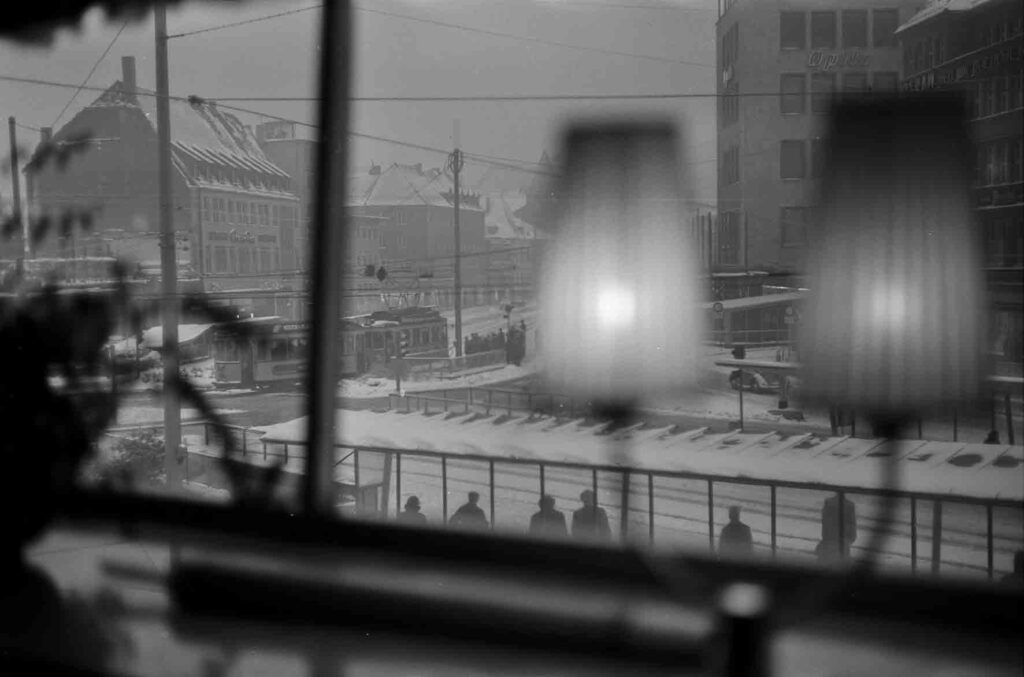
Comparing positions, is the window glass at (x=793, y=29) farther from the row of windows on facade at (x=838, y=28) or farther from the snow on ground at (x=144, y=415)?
the snow on ground at (x=144, y=415)

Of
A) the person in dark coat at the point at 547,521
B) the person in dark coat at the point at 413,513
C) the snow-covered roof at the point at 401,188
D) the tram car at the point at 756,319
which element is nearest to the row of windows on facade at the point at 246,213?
the snow-covered roof at the point at 401,188

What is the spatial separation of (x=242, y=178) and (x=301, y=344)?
1.12 ft

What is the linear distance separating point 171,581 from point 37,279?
75 cm

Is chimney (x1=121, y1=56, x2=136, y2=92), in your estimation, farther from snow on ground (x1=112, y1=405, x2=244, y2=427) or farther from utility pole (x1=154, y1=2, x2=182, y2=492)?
snow on ground (x1=112, y1=405, x2=244, y2=427)

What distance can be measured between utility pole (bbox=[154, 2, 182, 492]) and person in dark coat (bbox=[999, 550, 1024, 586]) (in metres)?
1.42

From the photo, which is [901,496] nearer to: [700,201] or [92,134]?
[700,201]

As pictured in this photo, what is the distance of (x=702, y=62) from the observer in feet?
4.40

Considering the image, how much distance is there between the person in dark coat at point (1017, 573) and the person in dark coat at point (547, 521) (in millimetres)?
567

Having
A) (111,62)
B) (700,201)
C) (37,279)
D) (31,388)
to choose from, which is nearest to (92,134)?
(111,62)

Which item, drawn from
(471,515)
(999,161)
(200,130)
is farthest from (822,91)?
(200,130)

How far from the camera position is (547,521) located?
1.44m

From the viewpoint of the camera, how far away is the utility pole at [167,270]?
1.85 m

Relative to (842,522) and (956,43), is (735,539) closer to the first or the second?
(842,522)

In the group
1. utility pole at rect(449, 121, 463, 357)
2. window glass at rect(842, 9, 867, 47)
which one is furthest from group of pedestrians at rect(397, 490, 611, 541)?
window glass at rect(842, 9, 867, 47)
